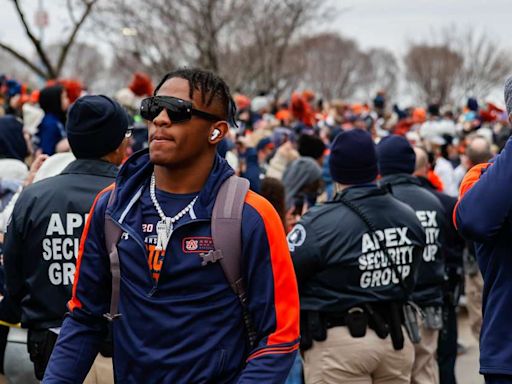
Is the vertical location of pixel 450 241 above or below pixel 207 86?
below

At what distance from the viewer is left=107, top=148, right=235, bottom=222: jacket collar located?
3.21 m

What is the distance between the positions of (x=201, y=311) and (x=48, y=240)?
5.82 feet

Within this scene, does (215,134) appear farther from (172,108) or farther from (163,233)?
(163,233)

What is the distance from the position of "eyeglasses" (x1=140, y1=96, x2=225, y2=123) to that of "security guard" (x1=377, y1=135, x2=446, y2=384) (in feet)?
10.3

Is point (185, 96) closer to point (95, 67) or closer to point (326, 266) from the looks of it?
point (326, 266)

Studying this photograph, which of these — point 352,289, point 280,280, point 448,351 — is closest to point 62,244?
point 352,289

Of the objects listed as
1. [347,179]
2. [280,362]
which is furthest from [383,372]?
[280,362]

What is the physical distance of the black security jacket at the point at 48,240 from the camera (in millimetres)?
4672

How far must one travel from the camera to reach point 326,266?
206 inches

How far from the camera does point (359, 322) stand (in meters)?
5.23

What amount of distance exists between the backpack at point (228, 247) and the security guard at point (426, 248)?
3.10 m

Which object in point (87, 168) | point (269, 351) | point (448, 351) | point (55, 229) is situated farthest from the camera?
point (448, 351)

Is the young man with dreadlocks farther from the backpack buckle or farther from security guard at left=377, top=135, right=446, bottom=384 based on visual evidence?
security guard at left=377, top=135, right=446, bottom=384

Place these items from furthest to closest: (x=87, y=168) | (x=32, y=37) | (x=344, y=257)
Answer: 1. (x=32, y=37)
2. (x=344, y=257)
3. (x=87, y=168)
